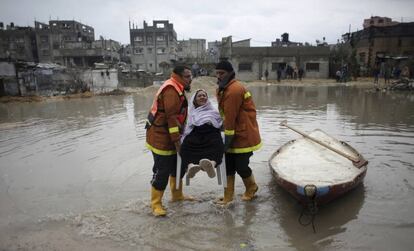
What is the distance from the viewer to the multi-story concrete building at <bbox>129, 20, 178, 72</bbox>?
173 ft

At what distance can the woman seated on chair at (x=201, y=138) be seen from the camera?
4.07 metres

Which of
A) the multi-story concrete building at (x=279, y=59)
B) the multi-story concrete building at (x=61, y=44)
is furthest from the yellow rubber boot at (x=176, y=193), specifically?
the multi-story concrete building at (x=61, y=44)

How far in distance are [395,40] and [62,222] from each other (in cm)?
3578

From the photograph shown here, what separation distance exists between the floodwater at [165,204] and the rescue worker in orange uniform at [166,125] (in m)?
0.51

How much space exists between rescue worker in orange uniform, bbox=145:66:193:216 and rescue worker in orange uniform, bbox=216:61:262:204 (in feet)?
1.60

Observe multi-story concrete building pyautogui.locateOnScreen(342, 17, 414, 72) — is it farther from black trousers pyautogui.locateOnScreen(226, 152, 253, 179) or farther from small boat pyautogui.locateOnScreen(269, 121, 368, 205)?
black trousers pyautogui.locateOnScreen(226, 152, 253, 179)

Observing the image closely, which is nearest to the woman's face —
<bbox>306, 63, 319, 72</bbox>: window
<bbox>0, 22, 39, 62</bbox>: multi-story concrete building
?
<bbox>306, 63, 319, 72</bbox>: window

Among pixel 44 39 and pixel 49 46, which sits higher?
pixel 44 39

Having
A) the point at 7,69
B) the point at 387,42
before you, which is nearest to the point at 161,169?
the point at 7,69

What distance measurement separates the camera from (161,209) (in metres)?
4.36

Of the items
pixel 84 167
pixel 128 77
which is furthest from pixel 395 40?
pixel 84 167

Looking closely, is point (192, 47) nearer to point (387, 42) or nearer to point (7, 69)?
point (387, 42)

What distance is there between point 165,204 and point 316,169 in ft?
7.57

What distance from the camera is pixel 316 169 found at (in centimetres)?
472
